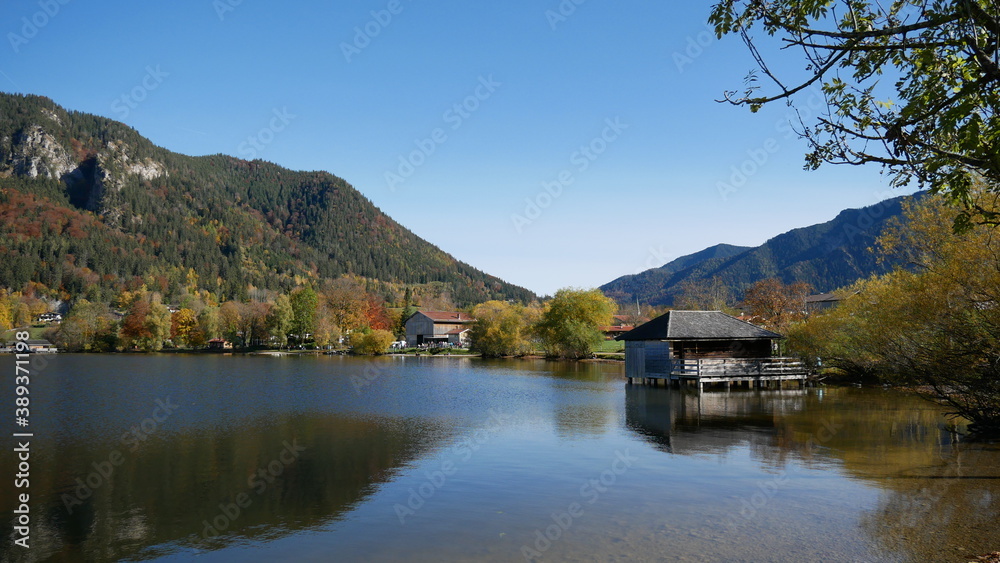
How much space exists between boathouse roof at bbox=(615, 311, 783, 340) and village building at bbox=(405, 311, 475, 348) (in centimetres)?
7304

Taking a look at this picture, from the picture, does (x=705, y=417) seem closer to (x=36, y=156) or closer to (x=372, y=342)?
(x=372, y=342)

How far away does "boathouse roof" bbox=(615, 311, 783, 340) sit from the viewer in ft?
116

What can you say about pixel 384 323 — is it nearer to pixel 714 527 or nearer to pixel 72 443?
pixel 72 443

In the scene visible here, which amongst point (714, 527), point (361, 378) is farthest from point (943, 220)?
point (361, 378)

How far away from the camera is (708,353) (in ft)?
123

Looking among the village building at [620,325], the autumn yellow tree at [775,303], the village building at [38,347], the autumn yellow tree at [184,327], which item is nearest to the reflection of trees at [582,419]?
the autumn yellow tree at [775,303]

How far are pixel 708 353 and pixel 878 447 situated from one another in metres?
20.3

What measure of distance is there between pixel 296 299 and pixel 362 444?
312 feet

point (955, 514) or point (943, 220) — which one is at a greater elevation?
point (943, 220)

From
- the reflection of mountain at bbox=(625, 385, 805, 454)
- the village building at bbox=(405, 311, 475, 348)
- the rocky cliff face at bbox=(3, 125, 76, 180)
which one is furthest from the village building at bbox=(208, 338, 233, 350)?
the rocky cliff face at bbox=(3, 125, 76, 180)

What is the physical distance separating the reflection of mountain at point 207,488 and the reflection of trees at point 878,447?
982 centimetres

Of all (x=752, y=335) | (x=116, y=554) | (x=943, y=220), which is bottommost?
(x=116, y=554)

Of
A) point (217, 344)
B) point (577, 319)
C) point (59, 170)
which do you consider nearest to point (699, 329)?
point (577, 319)

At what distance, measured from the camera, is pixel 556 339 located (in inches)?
2822
